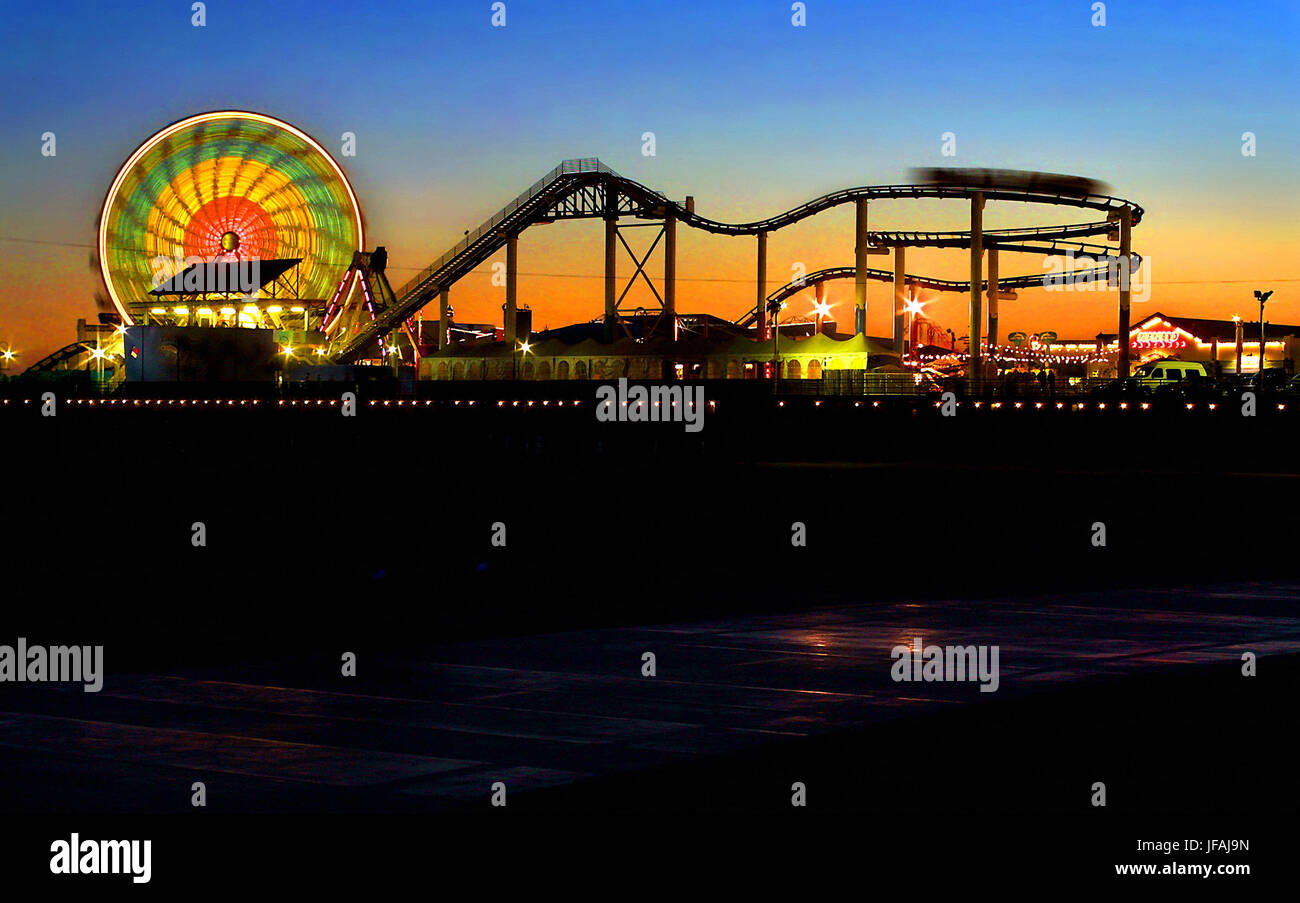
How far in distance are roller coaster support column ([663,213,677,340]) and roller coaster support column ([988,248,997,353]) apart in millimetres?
20063

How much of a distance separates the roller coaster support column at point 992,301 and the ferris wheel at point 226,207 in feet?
139

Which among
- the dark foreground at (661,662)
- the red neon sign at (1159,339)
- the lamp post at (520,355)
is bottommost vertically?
the dark foreground at (661,662)

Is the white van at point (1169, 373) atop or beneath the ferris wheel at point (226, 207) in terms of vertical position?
beneath

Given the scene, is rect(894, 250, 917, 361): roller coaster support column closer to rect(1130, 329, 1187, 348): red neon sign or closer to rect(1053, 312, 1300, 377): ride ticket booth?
rect(1053, 312, 1300, 377): ride ticket booth

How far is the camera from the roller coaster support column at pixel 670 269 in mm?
96312

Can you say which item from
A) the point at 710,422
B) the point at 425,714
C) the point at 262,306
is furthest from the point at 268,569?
the point at 262,306

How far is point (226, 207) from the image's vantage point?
113 metres

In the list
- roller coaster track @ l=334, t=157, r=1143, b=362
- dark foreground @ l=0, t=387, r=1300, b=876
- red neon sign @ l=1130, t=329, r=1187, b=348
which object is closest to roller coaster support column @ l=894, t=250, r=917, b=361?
roller coaster track @ l=334, t=157, r=1143, b=362

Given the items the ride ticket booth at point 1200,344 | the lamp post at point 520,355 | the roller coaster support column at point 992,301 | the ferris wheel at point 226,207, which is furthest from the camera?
the ride ticket booth at point 1200,344

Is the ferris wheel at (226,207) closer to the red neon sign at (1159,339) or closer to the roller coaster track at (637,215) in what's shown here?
the roller coaster track at (637,215)

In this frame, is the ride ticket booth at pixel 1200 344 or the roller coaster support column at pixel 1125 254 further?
the ride ticket booth at pixel 1200 344

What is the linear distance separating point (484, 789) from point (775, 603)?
10.4 meters

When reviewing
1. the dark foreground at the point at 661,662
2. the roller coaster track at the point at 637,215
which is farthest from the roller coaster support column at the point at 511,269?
the dark foreground at the point at 661,662
